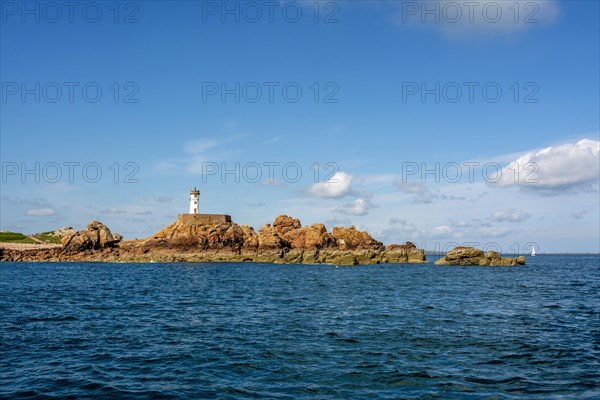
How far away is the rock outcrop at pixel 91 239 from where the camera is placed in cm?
15038

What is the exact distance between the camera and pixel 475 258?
116812 millimetres

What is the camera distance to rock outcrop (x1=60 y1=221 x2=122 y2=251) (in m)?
150

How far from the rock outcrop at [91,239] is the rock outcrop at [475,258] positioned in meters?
108

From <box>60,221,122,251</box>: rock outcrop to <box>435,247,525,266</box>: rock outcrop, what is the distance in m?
108

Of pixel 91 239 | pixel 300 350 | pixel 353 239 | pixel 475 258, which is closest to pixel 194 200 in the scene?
pixel 91 239

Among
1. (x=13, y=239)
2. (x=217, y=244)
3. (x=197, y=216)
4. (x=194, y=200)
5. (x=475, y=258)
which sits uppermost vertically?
(x=194, y=200)

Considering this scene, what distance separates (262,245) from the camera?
14325cm

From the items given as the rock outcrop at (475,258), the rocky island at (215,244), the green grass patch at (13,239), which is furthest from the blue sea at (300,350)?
the green grass patch at (13,239)

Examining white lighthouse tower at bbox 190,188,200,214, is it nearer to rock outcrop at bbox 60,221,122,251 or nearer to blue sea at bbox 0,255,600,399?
rock outcrop at bbox 60,221,122,251

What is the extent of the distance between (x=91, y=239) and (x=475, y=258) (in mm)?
119316

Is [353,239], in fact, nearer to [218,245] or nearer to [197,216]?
[218,245]

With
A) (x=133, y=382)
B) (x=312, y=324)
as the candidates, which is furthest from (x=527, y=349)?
(x=133, y=382)

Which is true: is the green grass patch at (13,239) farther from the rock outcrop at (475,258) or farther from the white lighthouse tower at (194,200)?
the rock outcrop at (475,258)

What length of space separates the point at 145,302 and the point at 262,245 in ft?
346
